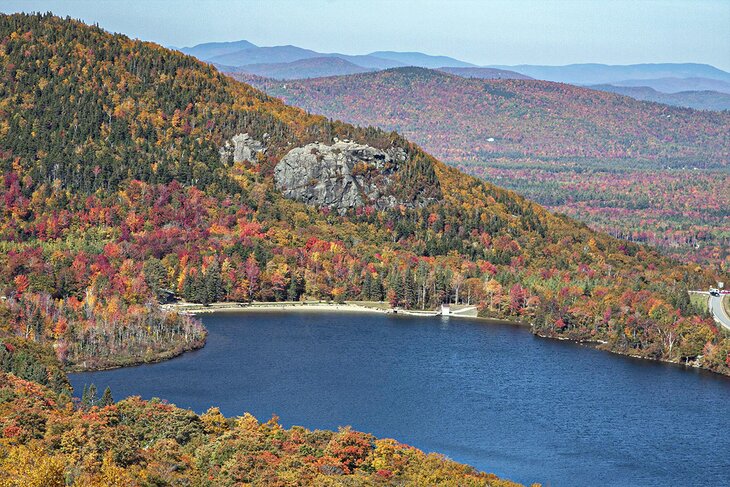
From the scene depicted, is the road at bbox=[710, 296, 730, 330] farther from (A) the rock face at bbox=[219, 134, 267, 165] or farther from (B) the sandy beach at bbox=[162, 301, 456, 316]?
(A) the rock face at bbox=[219, 134, 267, 165]

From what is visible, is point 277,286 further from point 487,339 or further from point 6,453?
point 6,453

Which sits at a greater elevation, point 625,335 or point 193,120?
point 193,120

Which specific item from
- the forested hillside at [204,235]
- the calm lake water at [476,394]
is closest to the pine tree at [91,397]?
the forested hillside at [204,235]

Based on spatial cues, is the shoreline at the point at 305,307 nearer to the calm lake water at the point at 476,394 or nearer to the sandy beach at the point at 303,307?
the sandy beach at the point at 303,307

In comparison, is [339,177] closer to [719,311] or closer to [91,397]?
[719,311]

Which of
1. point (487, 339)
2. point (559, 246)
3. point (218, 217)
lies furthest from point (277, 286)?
point (559, 246)

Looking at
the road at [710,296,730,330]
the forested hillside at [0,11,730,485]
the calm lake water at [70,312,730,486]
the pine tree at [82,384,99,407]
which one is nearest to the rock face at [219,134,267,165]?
the forested hillside at [0,11,730,485]
